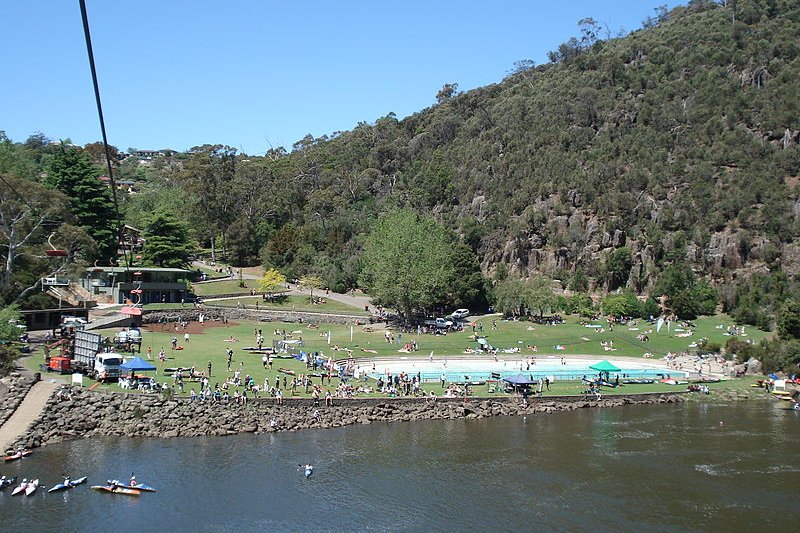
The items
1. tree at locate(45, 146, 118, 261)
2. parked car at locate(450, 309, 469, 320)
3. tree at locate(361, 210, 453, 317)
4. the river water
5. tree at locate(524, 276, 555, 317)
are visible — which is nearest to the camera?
the river water

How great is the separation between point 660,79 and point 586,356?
2996 inches

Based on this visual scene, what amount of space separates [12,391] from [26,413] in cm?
282

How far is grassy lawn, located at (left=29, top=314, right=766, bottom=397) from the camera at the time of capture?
185ft

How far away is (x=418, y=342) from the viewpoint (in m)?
71.7

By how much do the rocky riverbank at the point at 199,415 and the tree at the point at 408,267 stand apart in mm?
30123

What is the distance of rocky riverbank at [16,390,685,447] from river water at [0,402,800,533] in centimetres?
106

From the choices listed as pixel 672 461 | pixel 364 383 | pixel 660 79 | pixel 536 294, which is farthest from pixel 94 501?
pixel 660 79

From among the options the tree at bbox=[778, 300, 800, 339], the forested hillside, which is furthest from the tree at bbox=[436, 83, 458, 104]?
the tree at bbox=[778, 300, 800, 339]

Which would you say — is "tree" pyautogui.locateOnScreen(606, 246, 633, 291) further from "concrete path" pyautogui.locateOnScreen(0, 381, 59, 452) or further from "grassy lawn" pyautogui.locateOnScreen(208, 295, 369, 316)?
"concrete path" pyautogui.locateOnScreen(0, 381, 59, 452)

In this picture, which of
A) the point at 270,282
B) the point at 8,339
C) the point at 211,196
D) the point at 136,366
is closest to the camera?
the point at 136,366

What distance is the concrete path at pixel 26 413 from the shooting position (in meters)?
42.0

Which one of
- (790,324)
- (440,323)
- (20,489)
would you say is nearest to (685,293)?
(790,324)

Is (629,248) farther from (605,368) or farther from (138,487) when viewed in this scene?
(138,487)

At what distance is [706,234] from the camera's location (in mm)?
96625
